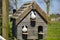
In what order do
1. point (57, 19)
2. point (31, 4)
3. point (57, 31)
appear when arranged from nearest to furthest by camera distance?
point (31, 4) → point (57, 31) → point (57, 19)

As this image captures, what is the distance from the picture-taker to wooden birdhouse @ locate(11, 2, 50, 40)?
5082 mm

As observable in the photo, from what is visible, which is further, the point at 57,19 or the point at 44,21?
the point at 57,19

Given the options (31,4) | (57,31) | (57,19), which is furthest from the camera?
(57,19)

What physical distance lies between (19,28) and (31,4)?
2.06 ft

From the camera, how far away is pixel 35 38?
522 centimetres

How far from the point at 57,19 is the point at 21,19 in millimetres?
8444

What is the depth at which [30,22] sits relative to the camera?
5.23 metres

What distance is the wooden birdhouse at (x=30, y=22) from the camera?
5.08 metres

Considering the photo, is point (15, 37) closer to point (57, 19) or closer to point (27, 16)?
point (27, 16)

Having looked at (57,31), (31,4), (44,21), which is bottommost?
(57,31)

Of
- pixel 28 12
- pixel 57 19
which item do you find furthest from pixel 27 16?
pixel 57 19

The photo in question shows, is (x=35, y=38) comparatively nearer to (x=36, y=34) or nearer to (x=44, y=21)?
(x=36, y=34)

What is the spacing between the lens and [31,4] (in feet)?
16.7

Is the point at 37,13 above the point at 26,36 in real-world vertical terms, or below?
above
